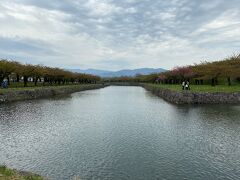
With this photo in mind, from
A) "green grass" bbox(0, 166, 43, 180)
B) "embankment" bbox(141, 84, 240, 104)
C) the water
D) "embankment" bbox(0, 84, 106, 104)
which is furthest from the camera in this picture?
"embankment" bbox(0, 84, 106, 104)

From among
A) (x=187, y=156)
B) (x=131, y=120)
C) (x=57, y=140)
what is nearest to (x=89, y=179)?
(x=187, y=156)

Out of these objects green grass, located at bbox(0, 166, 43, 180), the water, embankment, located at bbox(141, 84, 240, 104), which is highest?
embankment, located at bbox(141, 84, 240, 104)

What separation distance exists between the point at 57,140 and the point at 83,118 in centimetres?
1145

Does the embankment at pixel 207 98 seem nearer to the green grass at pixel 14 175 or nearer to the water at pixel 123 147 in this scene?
the water at pixel 123 147

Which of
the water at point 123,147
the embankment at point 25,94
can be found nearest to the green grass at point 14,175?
the water at point 123,147

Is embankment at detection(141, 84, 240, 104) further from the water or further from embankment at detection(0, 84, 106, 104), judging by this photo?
embankment at detection(0, 84, 106, 104)

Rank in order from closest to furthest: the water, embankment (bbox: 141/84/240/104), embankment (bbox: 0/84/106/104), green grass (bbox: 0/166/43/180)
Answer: green grass (bbox: 0/166/43/180)
the water
embankment (bbox: 141/84/240/104)
embankment (bbox: 0/84/106/104)

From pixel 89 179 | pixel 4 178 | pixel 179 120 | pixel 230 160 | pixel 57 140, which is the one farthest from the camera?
pixel 179 120

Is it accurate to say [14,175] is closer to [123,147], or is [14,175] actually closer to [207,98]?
[123,147]

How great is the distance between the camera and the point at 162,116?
111 feet

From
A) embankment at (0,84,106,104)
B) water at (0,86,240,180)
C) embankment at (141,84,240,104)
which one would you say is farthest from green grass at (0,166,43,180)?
embankment at (141,84,240,104)

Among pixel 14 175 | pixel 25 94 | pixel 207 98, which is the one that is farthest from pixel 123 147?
pixel 25 94

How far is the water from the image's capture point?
1471 centimetres

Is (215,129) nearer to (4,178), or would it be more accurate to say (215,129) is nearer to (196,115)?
(196,115)
